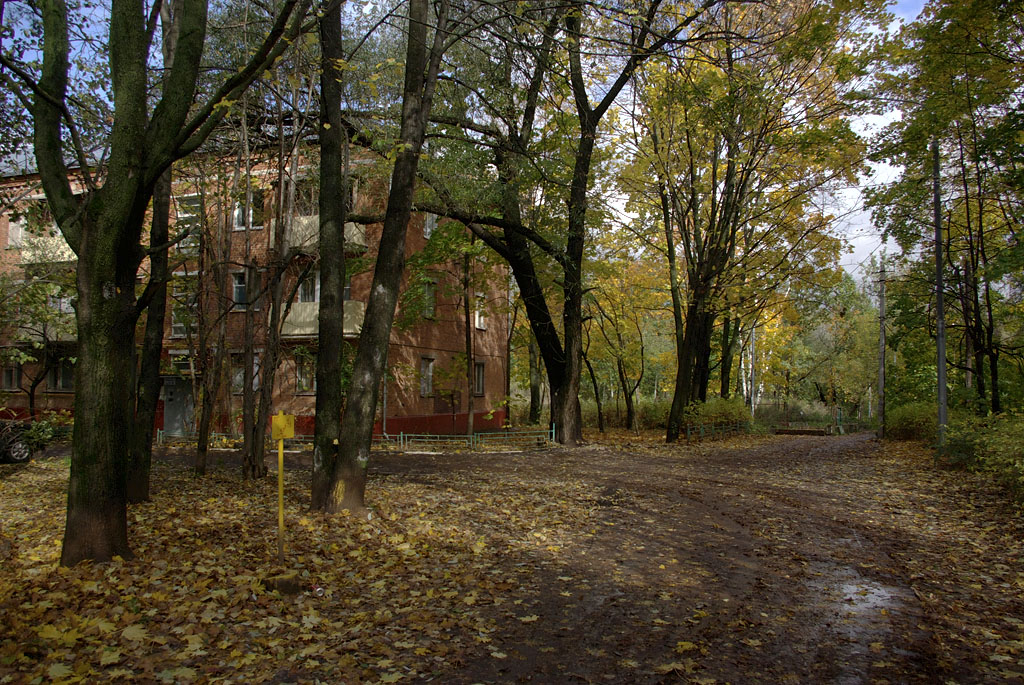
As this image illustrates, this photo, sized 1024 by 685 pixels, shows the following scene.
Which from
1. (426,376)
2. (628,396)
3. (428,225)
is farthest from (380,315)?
(628,396)

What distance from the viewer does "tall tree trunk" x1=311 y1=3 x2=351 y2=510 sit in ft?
31.8

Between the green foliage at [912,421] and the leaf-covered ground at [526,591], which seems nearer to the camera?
the leaf-covered ground at [526,591]

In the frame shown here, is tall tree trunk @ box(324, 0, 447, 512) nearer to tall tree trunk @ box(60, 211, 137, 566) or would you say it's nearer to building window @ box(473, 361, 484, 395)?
tall tree trunk @ box(60, 211, 137, 566)

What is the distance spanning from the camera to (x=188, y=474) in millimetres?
14828

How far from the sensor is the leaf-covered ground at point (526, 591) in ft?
15.5

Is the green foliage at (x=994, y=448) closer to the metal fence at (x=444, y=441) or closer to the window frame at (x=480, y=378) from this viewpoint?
the metal fence at (x=444, y=441)

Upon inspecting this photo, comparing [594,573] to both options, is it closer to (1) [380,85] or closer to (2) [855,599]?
(2) [855,599]

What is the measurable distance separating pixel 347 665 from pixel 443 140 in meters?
13.7

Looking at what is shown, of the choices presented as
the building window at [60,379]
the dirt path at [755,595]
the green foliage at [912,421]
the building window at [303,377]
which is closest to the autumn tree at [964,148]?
the green foliage at [912,421]

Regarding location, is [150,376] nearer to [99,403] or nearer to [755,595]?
[99,403]

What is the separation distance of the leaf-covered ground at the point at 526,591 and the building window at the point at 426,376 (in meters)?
17.0

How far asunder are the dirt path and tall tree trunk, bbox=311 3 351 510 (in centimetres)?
249

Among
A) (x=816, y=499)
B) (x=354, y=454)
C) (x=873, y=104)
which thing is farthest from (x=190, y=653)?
(x=873, y=104)

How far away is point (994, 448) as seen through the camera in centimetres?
1321
